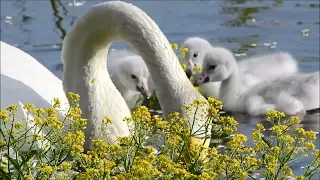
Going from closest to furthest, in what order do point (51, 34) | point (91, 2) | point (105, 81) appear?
point (105, 81) < point (51, 34) < point (91, 2)

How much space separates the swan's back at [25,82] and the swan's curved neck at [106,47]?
22 cm

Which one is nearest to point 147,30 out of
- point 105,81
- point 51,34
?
point 105,81

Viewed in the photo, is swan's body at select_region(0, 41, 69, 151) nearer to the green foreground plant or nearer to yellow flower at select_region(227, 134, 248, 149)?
the green foreground plant

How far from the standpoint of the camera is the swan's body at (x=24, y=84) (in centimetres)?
581

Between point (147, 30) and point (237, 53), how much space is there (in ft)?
10.2

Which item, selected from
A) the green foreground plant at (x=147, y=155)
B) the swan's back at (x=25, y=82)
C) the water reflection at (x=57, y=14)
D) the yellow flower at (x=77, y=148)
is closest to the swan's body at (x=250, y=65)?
the swan's back at (x=25, y=82)

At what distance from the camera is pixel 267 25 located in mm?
9172

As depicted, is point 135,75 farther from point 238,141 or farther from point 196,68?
point 238,141

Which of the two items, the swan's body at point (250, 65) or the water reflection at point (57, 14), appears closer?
the swan's body at point (250, 65)

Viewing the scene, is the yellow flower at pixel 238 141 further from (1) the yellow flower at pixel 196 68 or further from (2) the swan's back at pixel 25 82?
(1) the yellow flower at pixel 196 68

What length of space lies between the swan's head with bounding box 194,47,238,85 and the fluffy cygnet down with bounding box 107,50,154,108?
1.44 feet

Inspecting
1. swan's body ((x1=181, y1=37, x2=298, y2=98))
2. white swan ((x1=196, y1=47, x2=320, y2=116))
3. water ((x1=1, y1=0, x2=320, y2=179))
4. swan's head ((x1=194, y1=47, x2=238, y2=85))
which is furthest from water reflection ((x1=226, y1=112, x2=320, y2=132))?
water ((x1=1, y1=0, x2=320, y2=179))

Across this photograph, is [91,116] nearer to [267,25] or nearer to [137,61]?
[137,61]

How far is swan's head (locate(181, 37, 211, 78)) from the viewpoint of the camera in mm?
7641
